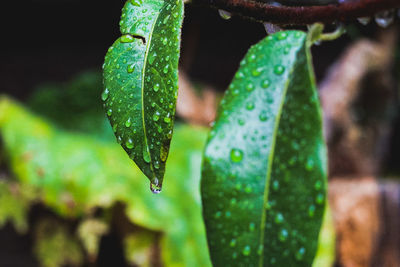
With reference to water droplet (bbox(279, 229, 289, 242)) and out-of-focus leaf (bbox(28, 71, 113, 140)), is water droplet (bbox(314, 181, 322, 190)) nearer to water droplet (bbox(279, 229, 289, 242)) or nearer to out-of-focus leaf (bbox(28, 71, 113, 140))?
water droplet (bbox(279, 229, 289, 242))

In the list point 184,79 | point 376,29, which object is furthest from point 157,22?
point 376,29

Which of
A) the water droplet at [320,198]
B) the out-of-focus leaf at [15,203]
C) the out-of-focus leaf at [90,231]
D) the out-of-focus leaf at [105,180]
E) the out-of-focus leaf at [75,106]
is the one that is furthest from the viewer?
the out-of-focus leaf at [75,106]

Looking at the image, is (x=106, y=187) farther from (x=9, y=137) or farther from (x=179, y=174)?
(x=9, y=137)

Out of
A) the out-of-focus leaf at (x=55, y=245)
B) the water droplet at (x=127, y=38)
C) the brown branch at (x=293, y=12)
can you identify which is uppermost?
the brown branch at (x=293, y=12)

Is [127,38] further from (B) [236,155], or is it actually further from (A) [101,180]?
(A) [101,180]

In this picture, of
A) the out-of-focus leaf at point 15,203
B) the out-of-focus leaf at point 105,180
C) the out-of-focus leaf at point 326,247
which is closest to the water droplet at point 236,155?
the out-of-focus leaf at point 105,180

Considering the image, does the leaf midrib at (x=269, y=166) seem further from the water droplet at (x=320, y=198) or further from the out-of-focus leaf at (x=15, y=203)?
the out-of-focus leaf at (x=15, y=203)

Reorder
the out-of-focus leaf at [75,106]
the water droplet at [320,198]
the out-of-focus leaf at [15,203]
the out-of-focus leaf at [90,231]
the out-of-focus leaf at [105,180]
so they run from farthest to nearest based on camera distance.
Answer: the out-of-focus leaf at [75,106]
the out-of-focus leaf at [15,203]
the out-of-focus leaf at [90,231]
the out-of-focus leaf at [105,180]
the water droplet at [320,198]
